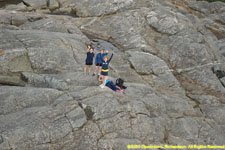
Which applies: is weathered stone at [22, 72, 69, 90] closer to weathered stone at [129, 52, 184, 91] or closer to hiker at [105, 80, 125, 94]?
hiker at [105, 80, 125, 94]

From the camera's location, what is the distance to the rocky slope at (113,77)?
13276 mm

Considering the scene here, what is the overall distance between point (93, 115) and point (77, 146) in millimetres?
2491

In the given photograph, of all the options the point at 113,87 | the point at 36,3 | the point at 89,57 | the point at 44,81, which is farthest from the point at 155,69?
the point at 36,3

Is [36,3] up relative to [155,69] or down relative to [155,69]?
up

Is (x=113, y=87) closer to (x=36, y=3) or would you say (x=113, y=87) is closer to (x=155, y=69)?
(x=155, y=69)

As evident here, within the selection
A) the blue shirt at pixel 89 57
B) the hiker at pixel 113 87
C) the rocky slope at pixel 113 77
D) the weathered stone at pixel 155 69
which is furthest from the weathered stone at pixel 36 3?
the hiker at pixel 113 87

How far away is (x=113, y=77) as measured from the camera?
22359mm

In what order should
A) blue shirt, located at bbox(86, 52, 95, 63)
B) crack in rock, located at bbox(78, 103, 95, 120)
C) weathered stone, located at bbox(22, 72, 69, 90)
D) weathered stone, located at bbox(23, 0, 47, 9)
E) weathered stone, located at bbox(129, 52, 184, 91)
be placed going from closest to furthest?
crack in rock, located at bbox(78, 103, 95, 120)
weathered stone, located at bbox(22, 72, 69, 90)
blue shirt, located at bbox(86, 52, 95, 63)
weathered stone, located at bbox(129, 52, 184, 91)
weathered stone, located at bbox(23, 0, 47, 9)

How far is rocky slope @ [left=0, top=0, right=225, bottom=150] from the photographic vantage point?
1328cm

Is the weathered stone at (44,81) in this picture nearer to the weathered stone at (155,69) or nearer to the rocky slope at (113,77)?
the rocky slope at (113,77)

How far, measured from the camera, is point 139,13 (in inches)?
1455

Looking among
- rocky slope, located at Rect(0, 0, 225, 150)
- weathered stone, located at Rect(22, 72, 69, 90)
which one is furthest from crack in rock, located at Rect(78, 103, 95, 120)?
weathered stone, located at Rect(22, 72, 69, 90)

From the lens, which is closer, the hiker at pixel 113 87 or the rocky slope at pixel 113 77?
the rocky slope at pixel 113 77

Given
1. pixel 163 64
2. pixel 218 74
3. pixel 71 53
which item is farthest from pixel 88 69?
pixel 218 74
